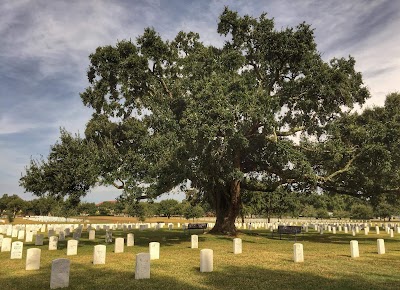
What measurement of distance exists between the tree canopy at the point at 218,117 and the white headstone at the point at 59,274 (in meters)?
9.13

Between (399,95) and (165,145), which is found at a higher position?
(399,95)

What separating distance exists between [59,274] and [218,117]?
10825mm

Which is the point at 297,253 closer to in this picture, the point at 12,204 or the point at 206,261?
the point at 206,261

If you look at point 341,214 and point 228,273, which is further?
point 341,214

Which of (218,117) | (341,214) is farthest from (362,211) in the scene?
(218,117)

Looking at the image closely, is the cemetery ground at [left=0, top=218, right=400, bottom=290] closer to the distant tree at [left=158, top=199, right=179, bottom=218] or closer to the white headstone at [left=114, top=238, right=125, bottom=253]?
the white headstone at [left=114, top=238, right=125, bottom=253]

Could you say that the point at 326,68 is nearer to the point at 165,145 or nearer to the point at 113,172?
the point at 165,145

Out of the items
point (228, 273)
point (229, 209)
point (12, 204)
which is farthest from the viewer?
point (12, 204)

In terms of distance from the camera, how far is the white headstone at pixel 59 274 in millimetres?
9195

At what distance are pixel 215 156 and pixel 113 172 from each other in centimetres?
626

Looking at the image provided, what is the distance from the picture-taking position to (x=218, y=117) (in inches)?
689

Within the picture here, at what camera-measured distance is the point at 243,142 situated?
18250 millimetres

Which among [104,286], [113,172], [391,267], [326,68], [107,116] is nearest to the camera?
[104,286]

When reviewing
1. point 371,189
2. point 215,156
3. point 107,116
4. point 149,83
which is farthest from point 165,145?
point 371,189
